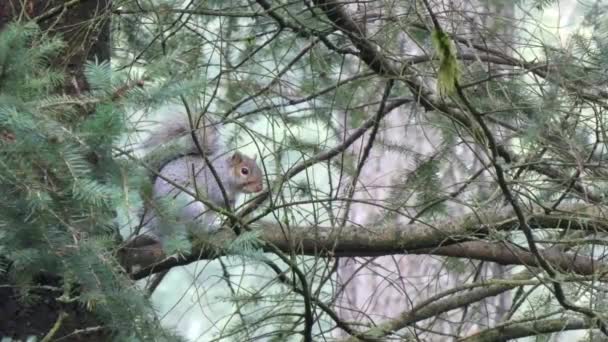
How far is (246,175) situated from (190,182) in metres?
1.52

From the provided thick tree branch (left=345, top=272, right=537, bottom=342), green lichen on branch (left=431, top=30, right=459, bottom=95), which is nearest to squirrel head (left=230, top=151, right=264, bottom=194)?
thick tree branch (left=345, top=272, right=537, bottom=342)

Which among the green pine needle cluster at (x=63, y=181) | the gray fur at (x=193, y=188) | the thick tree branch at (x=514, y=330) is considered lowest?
the green pine needle cluster at (x=63, y=181)

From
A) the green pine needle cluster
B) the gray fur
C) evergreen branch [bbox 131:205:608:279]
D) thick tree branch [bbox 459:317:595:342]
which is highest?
the gray fur

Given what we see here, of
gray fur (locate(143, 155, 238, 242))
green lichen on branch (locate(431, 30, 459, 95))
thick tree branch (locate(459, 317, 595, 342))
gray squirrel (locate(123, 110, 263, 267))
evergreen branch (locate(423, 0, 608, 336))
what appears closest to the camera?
green lichen on branch (locate(431, 30, 459, 95))

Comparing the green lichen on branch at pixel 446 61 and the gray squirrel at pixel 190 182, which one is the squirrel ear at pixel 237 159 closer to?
the gray squirrel at pixel 190 182

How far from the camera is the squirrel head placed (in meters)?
3.52

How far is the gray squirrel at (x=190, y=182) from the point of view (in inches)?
67.4

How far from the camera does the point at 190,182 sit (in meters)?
2.06

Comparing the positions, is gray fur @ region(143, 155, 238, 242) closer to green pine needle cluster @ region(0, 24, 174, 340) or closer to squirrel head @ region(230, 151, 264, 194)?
squirrel head @ region(230, 151, 264, 194)

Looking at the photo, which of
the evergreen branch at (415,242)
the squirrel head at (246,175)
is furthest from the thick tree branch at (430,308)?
the squirrel head at (246,175)

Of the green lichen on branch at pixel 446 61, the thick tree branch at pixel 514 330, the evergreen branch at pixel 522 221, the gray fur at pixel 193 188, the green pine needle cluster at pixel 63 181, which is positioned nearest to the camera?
the green pine needle cluster at pixel 63 181

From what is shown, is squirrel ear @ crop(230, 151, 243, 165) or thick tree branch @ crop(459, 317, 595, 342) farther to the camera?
squirrel ear @ crop(230, 151, 243, 165)

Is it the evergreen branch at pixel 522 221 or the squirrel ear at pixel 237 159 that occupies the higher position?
the squirrel ear at pixel 237 159

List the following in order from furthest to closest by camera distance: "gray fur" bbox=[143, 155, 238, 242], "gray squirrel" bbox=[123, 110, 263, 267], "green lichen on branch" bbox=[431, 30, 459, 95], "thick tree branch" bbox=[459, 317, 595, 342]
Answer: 1. "thick tree branch" bbox=[459, 317, 595, 342]
2. "gray fur" bbox=[143, 155, 238, 242]
3. "gray squirrel" bbox=[123, 110, 263, 267]
4. "green lichen on branch" bbox=[431, 30, 459, 95]
